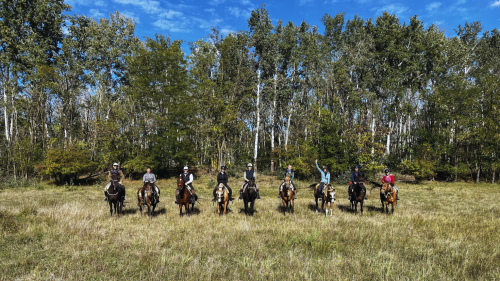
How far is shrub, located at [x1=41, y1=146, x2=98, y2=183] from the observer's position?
23062 mm

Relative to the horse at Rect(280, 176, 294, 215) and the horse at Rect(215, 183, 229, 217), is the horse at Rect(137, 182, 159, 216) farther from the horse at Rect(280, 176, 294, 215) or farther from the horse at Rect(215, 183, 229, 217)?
the horse at Rect(280, 176, 294, 215)

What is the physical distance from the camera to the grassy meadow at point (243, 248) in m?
5.39

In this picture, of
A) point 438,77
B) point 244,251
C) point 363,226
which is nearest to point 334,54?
point 438,77

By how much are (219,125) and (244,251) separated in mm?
23426

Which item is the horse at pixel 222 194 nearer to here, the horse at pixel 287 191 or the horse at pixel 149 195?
the horse at pixel 287 191

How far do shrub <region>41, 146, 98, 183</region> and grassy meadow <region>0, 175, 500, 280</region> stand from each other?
14.7 m

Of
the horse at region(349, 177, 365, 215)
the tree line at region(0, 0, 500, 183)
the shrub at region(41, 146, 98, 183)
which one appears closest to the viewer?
the horse at region(349, 177, 365, 215)

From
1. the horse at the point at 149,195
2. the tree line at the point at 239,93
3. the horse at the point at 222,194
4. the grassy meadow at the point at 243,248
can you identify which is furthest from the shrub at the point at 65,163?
the horse at the point at 222,194

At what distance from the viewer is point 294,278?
5.15 metres

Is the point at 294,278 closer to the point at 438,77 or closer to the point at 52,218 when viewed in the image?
the point at 52,218

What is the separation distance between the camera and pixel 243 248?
274 inches

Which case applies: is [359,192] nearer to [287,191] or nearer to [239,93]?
[287,191]

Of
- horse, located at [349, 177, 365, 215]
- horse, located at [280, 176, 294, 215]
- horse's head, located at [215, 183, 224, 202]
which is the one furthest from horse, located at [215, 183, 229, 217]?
horse, located at [349, 177, 365, 215]

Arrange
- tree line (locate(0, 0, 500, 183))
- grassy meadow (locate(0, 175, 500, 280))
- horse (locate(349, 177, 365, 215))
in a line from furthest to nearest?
tree line (locate(0, 0, 500, 183)) < horse (locate(349, 177, 365, 215)) < grassy meadow (locate(0, 175, 500, 280))
